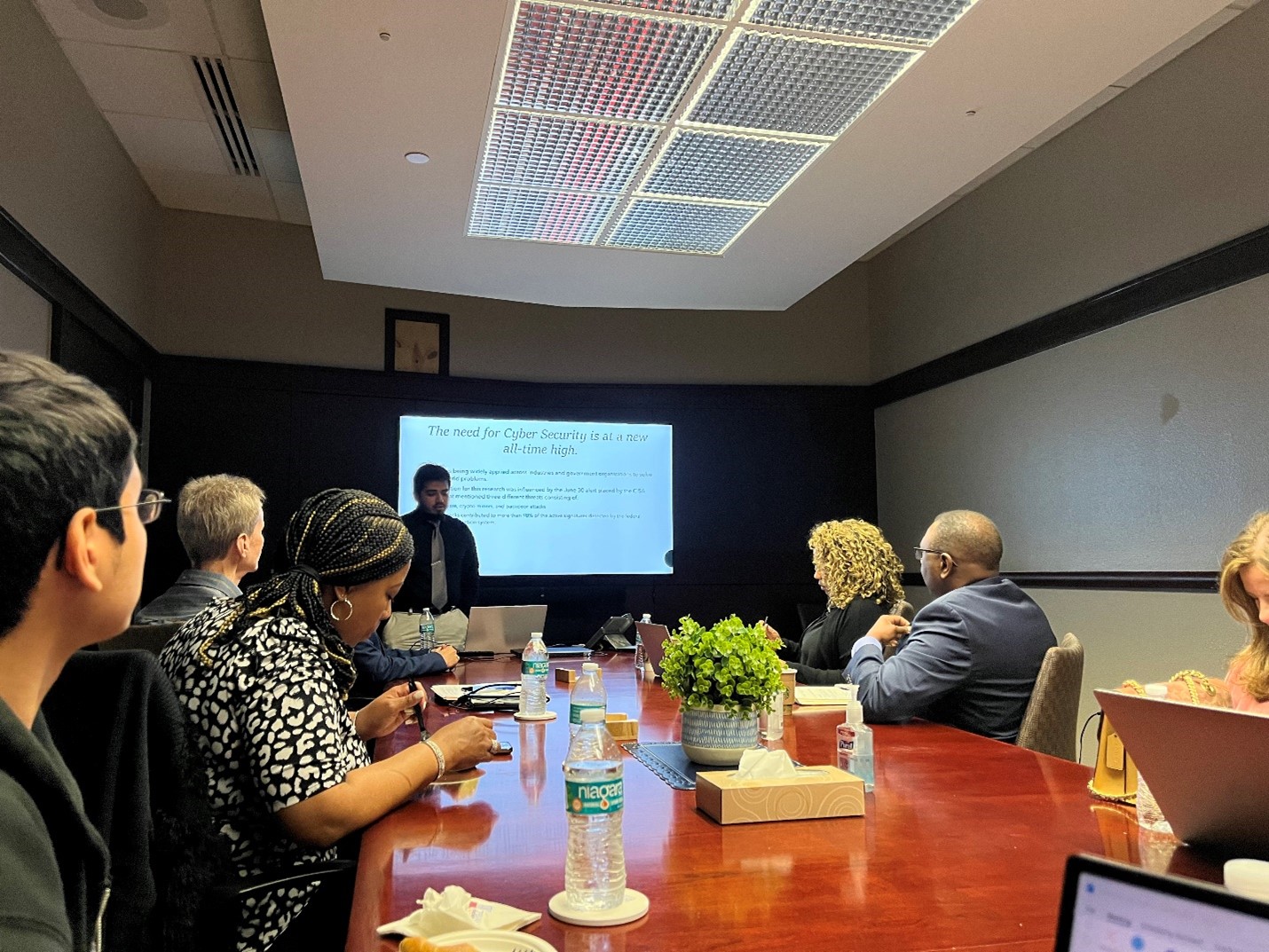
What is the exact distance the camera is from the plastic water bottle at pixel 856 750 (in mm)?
1543

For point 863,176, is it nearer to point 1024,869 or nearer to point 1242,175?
point 1242,175

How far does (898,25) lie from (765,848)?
8.33ft

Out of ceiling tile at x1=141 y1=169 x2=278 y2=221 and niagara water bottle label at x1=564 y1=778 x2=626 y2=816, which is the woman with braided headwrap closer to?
niagara water bottle label at x1=564 y1=778 x2=626 y2=816

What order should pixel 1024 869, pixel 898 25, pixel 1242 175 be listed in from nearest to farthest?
pixel 1024 869 < pixel 898 25 < pixel 1242 175

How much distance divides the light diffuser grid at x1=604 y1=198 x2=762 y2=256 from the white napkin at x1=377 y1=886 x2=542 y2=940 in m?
3.53

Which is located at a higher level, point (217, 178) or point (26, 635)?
point (217, 178)

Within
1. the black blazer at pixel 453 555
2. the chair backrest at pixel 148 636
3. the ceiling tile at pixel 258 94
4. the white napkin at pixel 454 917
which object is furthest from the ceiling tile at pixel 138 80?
the white napkin at pixel 454 917

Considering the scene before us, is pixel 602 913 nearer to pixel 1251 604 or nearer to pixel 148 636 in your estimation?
pixel 1251 604

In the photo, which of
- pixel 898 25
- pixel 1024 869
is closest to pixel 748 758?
pixel 1024 869

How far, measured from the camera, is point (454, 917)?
0.96m

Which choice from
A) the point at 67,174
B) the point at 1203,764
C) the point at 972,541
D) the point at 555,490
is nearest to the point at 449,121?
the point at 67,174

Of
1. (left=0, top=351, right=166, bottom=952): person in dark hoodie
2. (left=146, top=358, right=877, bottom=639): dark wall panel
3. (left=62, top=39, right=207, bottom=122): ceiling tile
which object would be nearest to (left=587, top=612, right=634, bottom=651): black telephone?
(left=146, top=358, right=877, bottom=639): dark wall panel

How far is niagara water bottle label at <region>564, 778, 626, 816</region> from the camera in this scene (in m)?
1.03

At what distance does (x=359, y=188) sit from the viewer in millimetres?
3881
